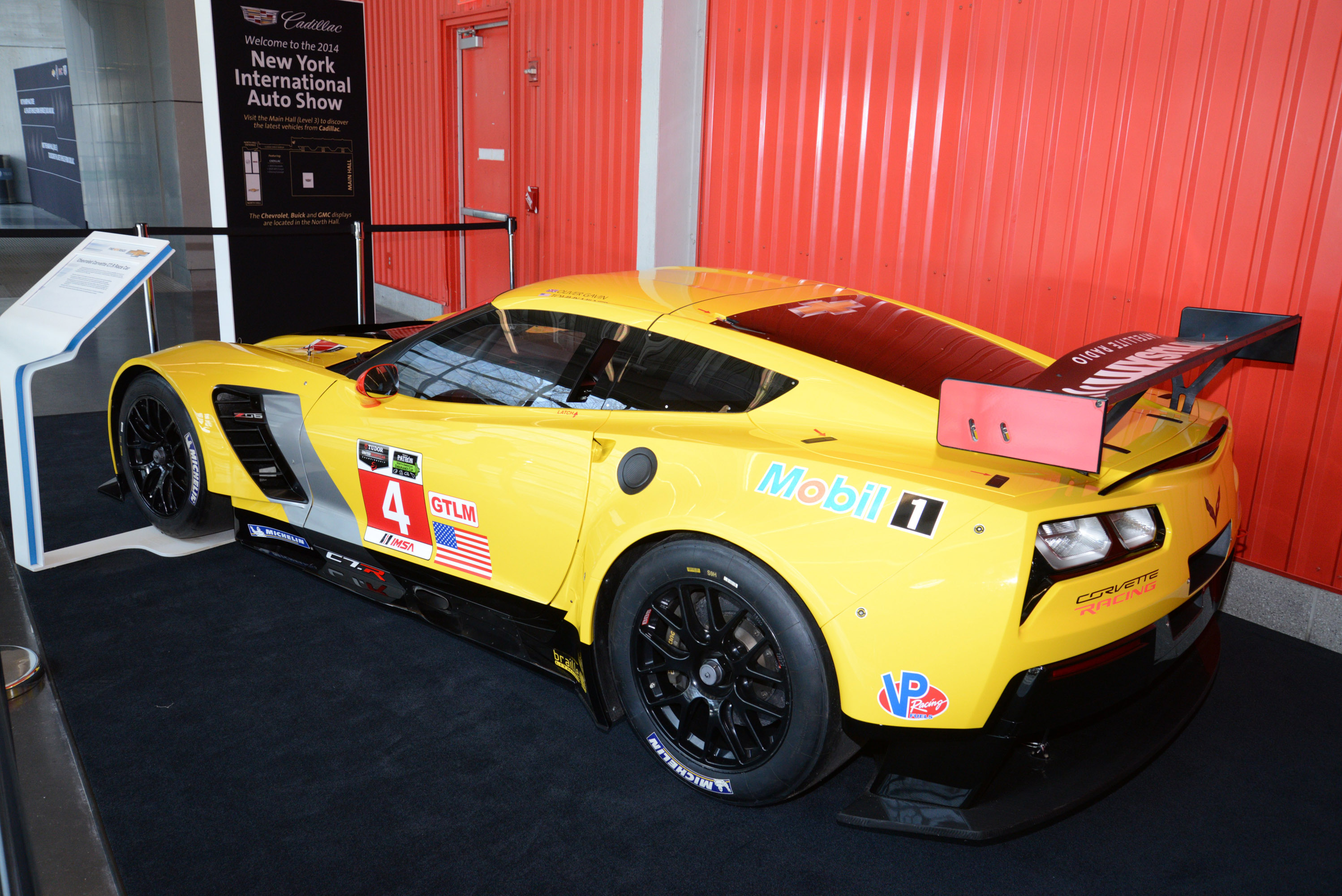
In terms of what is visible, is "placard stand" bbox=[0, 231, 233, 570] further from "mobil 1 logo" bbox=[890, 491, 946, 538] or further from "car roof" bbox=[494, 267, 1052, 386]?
"mobil 1 logo" bbox=[890, 491, 946, 538]

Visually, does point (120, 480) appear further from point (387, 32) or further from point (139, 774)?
point (387, 32)

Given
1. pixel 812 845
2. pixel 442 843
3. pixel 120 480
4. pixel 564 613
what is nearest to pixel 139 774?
pixel 442 843

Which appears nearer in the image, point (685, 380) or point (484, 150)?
point (685, 380)

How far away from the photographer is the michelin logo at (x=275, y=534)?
3381mm

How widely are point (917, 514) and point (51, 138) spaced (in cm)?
2159

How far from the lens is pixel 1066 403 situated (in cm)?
188

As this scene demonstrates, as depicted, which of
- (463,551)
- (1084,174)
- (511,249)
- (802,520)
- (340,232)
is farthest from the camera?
(511,249)

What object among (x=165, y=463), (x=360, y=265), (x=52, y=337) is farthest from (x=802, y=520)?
(x=360, y=265)

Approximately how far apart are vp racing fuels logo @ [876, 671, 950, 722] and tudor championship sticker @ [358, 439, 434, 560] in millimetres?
1540

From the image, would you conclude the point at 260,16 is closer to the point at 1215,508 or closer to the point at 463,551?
the point at 463,551

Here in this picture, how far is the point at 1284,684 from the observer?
128 inches

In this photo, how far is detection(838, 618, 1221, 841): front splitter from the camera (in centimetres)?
211

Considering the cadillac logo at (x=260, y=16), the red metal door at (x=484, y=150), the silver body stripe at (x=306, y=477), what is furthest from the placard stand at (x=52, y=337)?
the red metal door at (x=484, y=150)

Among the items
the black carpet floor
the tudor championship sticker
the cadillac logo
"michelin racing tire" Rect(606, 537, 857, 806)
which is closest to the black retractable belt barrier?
the cadillac logo
